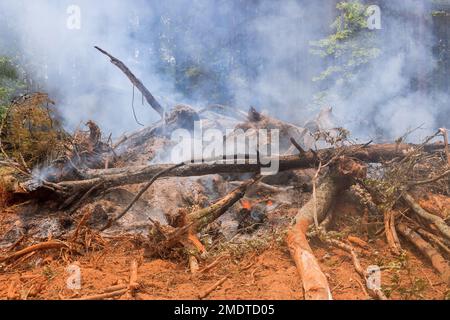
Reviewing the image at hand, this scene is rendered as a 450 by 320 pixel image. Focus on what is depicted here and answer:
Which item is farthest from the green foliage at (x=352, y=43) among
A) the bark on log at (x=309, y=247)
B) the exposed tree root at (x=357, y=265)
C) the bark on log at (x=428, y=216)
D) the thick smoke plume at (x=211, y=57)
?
the exposed tree root at (x=357, y=265)

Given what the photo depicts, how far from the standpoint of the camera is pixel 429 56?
11008mm

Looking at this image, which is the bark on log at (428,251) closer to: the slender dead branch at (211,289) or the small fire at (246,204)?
the slender dead branch at (211,289)

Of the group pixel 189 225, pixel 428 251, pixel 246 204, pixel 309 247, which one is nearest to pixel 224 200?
pixel 246 204

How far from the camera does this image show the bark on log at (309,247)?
2.47 metres

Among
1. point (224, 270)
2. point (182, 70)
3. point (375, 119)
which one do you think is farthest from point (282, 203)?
point (182, 70)

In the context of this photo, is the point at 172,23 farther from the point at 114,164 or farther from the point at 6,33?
the point at 114,164

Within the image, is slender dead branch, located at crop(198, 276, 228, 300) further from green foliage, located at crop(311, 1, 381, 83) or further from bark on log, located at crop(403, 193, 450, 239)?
green foliage, located at crop(311, 1, 381, 83)

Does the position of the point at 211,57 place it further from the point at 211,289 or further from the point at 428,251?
the point at 211,289

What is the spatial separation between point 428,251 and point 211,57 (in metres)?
14.5

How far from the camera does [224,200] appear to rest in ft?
13.7

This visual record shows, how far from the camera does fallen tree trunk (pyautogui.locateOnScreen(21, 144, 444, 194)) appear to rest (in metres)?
4.66

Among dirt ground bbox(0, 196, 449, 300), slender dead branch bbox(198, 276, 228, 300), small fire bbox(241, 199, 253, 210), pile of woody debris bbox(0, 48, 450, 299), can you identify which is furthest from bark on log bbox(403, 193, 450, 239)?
slender dead branch bbox(198, 276, 228, 300)

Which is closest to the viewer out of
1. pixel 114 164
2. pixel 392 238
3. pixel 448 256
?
pixel 448 256
